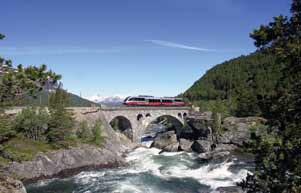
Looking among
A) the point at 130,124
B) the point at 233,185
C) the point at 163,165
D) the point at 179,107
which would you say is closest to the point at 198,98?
the point at 179,107

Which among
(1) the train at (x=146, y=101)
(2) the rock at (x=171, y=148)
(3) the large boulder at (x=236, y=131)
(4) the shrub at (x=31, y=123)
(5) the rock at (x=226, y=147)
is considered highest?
(1) the train at (x=146, y=101)

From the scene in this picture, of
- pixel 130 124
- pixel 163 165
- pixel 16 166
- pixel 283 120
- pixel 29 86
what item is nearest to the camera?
pixel 283 120

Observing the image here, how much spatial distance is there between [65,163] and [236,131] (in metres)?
39.0

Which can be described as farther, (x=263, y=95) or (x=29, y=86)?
(x=29, y=86)

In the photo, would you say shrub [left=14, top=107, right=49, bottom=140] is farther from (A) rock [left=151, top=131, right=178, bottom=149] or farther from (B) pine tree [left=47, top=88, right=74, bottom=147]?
(A) rock [left=151, top=131, right=178, bottom=149]

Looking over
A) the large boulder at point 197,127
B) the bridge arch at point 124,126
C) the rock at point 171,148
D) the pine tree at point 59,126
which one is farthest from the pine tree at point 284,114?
the bridge arch at point 124,126

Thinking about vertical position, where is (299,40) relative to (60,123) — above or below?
above

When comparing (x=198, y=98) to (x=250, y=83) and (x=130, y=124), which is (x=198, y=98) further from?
(x=250, y=83)

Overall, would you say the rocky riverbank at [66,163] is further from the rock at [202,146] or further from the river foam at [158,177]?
the rock at [202,146]

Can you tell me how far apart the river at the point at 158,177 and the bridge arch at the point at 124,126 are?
67.7 ft

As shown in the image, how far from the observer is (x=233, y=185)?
45875 mm

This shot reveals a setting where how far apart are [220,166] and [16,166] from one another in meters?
32.2

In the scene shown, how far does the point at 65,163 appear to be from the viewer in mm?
56219

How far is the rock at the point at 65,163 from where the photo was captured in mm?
50381
